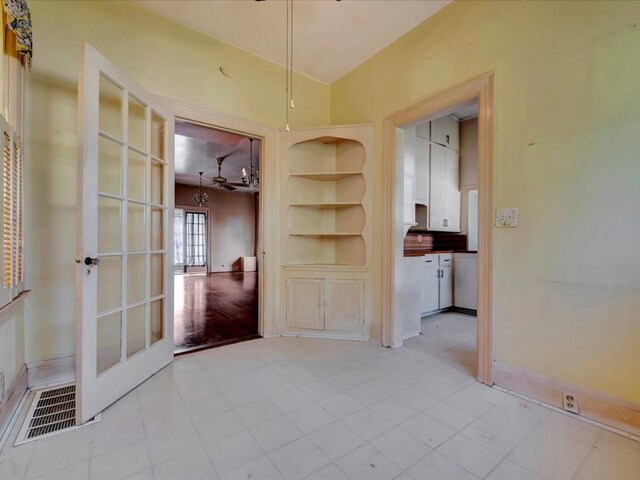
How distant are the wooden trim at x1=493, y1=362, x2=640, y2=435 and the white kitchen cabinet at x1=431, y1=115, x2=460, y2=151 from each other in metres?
3.10

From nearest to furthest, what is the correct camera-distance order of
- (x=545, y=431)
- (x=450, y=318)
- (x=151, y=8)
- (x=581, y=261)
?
(x=545, y=431) < (x=581, y=261) < (x=151, y=8) < (x=450, y=318)

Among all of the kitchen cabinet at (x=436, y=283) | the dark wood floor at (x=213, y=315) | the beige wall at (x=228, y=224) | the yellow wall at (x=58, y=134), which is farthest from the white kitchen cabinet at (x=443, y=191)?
the beige wall at (x=228, y=224)

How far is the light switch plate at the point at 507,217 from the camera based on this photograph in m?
1.89

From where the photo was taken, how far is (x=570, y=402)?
65.5 inches

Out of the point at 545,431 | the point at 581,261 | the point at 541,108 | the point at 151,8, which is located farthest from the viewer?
the point at 151,8

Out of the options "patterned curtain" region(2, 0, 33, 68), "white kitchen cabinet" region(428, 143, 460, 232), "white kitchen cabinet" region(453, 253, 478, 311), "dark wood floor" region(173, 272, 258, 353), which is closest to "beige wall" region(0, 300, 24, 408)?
"dark wood floor" region(173, 272, 258, 353)

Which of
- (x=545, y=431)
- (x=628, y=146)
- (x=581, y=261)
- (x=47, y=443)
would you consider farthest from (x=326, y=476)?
(x=628, y=146)

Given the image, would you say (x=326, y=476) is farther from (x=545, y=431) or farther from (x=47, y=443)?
(x=47, y=443)

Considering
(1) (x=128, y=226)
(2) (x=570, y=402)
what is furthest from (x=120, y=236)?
(2) (x=570, y=402)

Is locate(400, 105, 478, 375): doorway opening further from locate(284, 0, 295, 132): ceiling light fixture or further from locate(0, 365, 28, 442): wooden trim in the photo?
locate(0, 365, 28, 442): wooden trim

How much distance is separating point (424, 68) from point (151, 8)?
2.30 m

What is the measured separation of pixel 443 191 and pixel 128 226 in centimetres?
383

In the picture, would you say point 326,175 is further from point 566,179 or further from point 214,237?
point 214,237

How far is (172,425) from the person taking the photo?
1.54 metres
